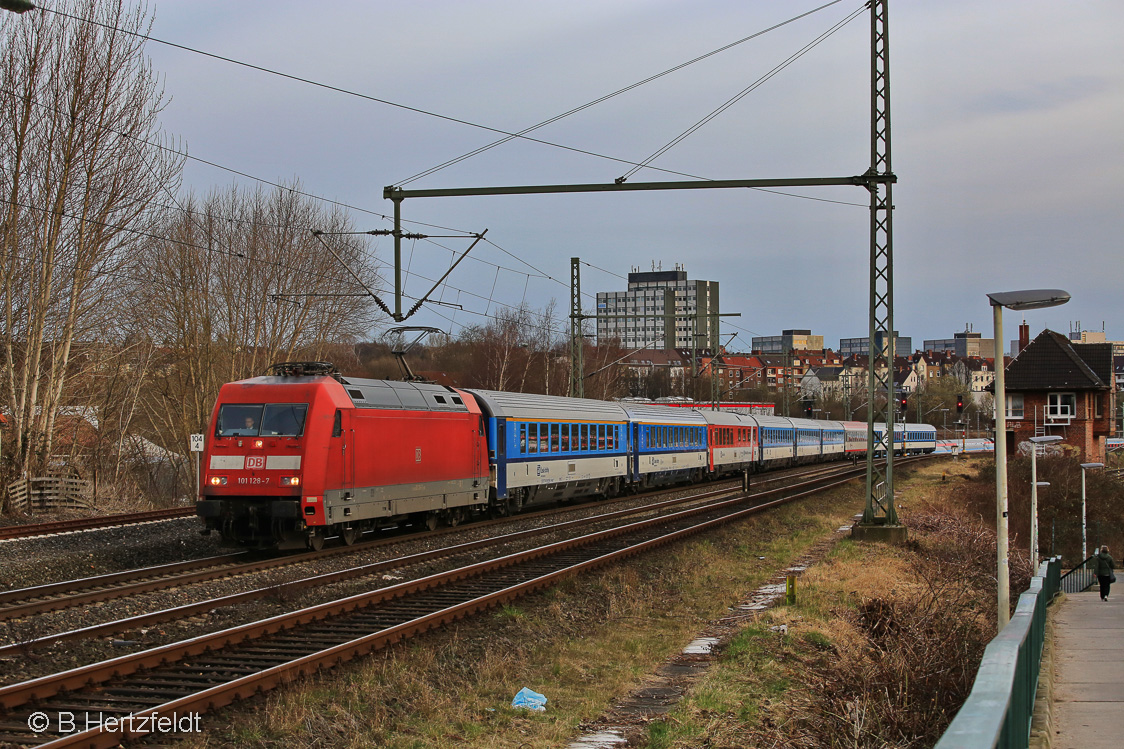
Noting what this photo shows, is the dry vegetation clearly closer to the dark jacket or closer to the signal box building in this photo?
the dark jacket

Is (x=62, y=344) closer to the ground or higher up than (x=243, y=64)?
closer to the ground

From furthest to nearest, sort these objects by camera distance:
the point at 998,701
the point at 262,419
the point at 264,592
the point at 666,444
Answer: the point at 666,444
the point at 262,419
the point at 264,592
the point at 998,701

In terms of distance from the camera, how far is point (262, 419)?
55.5ft

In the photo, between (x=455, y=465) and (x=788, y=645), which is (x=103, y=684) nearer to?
(x=788, y=645)

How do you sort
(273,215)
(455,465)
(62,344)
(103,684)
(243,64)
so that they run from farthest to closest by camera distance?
1. (273,215)
2. (62,344)
3. (455,465)
4. (243,64)
5. (103,684)

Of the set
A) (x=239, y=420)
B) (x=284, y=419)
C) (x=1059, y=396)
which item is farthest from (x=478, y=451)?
(x=1059, y=396)

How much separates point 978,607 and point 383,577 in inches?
340

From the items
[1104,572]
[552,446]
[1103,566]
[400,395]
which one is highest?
[400,395]

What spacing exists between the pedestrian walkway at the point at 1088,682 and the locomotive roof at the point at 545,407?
1287 centimetres

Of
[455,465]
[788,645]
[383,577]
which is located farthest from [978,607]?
[455,465]

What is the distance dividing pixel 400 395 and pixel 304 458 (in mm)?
3369

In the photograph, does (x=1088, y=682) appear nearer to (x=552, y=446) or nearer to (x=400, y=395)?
(x=400, y=395)

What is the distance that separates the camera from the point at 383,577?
1517 centimetres

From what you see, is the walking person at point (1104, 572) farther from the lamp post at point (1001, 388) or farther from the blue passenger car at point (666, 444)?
the blue passenger car at point (666, 444)
